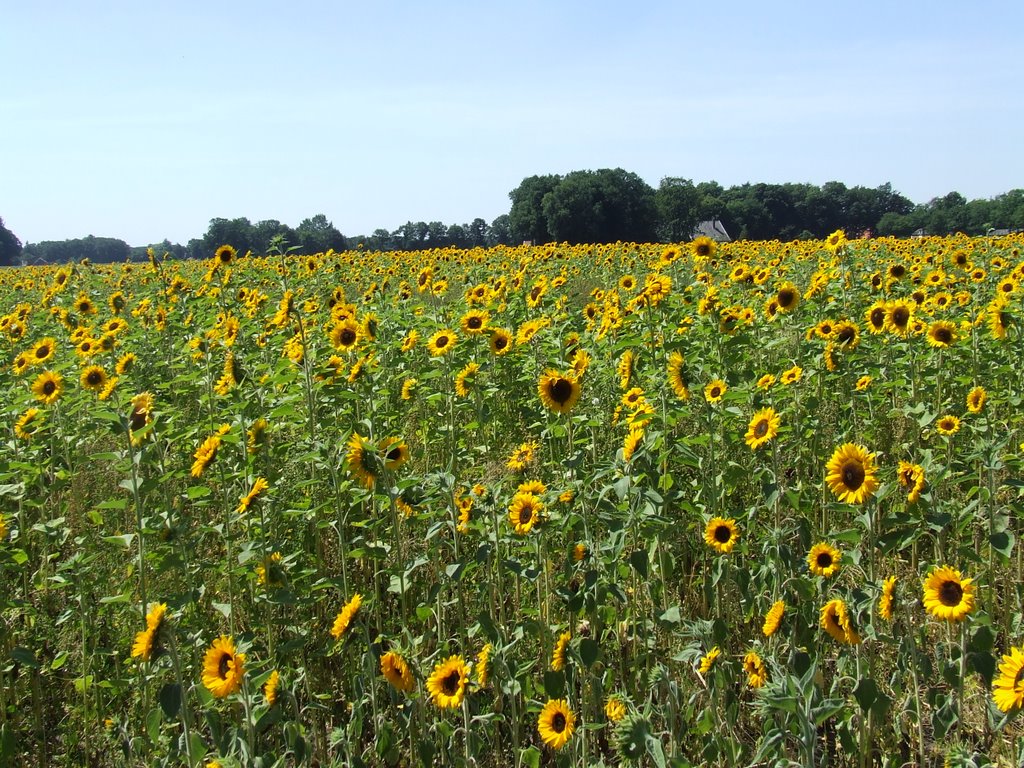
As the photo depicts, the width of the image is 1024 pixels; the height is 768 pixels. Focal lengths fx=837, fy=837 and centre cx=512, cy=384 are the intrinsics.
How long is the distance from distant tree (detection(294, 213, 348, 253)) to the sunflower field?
78.7ft

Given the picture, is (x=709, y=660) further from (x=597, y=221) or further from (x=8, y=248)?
(x=8, y=248)

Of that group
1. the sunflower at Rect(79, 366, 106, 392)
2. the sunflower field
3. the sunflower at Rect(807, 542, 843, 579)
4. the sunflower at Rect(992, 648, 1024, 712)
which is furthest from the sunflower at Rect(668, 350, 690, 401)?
the sunflower at Rect(79, 366, 106, 392)

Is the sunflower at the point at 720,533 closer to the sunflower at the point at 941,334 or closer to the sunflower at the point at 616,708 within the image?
the sunflower at the point at 616,708

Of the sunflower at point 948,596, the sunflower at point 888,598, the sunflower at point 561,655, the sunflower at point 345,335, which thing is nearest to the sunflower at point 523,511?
the sunflower at point 561,655

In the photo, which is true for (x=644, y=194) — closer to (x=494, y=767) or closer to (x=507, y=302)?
(x=507, y=302)

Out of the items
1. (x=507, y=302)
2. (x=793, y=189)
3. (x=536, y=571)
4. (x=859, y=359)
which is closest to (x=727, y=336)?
(x=859, y=359)

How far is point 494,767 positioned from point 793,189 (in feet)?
180

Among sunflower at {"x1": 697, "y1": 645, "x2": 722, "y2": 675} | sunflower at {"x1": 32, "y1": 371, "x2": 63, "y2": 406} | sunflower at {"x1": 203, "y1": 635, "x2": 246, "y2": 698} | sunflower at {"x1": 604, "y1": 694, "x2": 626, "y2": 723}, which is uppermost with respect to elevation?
sunflower at {"x1": 32, "y1": 371, "x2": 63, "y2": 406}

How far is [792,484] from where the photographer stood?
178 inches

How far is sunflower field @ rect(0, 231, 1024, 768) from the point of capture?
231cm

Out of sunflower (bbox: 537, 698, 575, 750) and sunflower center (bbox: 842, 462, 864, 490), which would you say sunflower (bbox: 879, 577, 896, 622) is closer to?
sunflower center (bbox: 842, 462, 864, 490)

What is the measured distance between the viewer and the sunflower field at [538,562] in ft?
7.57

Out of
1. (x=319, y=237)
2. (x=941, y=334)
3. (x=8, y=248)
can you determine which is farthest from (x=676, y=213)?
(x=8, y=248)

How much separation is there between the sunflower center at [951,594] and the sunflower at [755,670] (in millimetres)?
507
